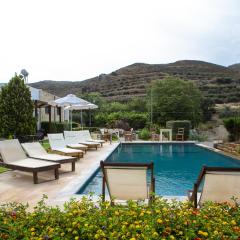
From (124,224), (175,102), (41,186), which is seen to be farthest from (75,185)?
(175,102)

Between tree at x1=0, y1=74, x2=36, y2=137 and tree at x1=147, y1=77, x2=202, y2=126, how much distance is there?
14.1 m

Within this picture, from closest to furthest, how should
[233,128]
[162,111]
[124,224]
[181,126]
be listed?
[124,224] → [233,128] → [181,126] → [162,111]

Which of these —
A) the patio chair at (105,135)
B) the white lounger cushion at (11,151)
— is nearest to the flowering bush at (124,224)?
the white lounger cushion at (11,151)

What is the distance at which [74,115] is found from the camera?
105 ft

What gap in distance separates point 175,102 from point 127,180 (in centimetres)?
2416

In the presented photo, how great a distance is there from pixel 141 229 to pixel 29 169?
443 cm

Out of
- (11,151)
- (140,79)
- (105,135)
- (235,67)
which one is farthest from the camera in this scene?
(140,79)

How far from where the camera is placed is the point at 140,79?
55.2m

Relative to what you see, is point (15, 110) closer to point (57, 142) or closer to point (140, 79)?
point (57, 142)

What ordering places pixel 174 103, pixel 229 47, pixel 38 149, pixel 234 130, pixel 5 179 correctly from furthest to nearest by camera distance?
pixel 174 103
pixel 229 47
pixel 234 130
pixel 38 149
pixel 5 179

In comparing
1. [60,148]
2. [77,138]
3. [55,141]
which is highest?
[55,141]

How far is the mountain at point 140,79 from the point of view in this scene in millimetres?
48084

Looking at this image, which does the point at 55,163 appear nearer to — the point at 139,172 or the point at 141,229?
the point at 139,172

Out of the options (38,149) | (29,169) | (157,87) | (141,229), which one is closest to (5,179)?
(29,169)
